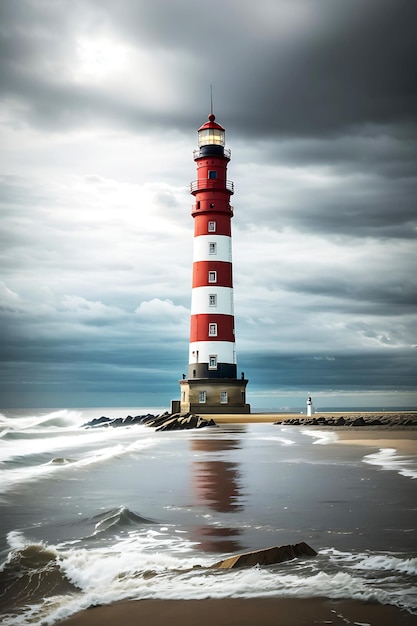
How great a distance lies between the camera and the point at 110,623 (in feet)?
16.7

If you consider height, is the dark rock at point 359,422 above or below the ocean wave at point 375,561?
above

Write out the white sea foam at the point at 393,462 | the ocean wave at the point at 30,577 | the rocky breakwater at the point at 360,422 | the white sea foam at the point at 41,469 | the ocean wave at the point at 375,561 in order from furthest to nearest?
the rocky breakwater at the point at 360,422 < the white sea foam at the point at 41,469 < the white sea foam at the point at 393,462 < the ocean wave at the point at 375,561 < the ocean wave at the point at 30,577

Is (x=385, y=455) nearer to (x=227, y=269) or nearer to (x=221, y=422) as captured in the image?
(x=221, y=422)

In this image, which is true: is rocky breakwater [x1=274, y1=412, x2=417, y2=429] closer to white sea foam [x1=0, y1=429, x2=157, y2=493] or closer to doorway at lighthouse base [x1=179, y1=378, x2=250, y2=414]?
doorway at lighthouse base [x1=179, y1=378, x2=250, y2=414]

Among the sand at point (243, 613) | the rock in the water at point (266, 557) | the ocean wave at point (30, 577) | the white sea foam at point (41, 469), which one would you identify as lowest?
the sand at point (243, 613)

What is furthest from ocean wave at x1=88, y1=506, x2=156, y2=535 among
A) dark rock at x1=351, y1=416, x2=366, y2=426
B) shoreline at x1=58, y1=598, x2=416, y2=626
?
dark rock at x1=351, y1=416, x2=366, y2=426

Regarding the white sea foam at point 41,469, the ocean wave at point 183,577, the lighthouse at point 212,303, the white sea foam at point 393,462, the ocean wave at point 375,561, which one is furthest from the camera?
the lighthouse at point 212,303

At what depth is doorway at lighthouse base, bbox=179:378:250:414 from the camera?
39.1 meters

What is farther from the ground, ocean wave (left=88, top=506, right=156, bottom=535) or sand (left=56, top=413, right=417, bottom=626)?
ocean wave (left=88, top=506, right=156, bottom=535)

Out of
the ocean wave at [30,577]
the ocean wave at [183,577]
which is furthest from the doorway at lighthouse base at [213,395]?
the ocean wave at [30,577]

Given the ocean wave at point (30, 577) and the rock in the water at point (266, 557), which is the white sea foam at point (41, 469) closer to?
the ocean wave at point (30, 577)

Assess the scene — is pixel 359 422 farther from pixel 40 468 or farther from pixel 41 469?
pixel 41 469

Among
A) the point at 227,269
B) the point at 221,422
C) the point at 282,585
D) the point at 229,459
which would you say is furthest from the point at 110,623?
the point at 227,269

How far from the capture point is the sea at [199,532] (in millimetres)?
5820
